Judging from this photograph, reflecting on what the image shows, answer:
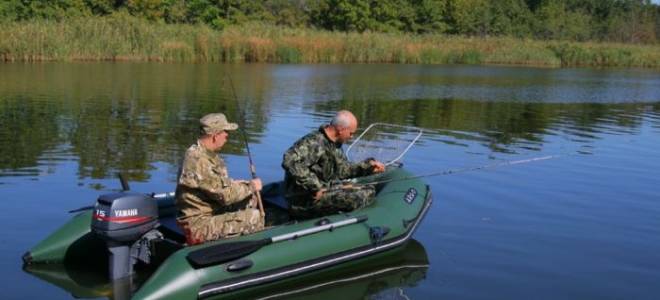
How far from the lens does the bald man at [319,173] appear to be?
6.29 m

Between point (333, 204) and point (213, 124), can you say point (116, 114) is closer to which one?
point (333, 204)

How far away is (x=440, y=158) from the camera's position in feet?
36.9

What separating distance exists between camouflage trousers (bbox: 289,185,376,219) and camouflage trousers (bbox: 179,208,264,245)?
0.67 meters

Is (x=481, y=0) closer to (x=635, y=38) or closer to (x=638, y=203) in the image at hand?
(x=635, y=38)

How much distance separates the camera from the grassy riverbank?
82.8 feet

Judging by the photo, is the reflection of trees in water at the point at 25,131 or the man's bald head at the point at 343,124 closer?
the man's bald head at the point at 343,124

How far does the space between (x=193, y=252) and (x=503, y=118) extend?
12.4m

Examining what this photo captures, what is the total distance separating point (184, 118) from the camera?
48.1 ft

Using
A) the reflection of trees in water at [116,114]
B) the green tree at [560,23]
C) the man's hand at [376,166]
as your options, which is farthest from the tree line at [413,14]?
the man's hand at [376,166]

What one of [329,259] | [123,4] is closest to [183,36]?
[123,4]

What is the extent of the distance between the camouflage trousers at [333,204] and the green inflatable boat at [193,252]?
13 cm

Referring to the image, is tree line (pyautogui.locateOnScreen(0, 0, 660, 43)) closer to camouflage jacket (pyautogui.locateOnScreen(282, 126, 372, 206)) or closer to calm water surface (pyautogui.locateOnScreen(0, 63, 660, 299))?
calm water surface (pyautogui.locateOnScreen(0, 63, 660, 299))

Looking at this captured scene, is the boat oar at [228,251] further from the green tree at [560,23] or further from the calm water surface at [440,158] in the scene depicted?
the green tree at [560,23]

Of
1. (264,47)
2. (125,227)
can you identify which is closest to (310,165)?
(125,227)
